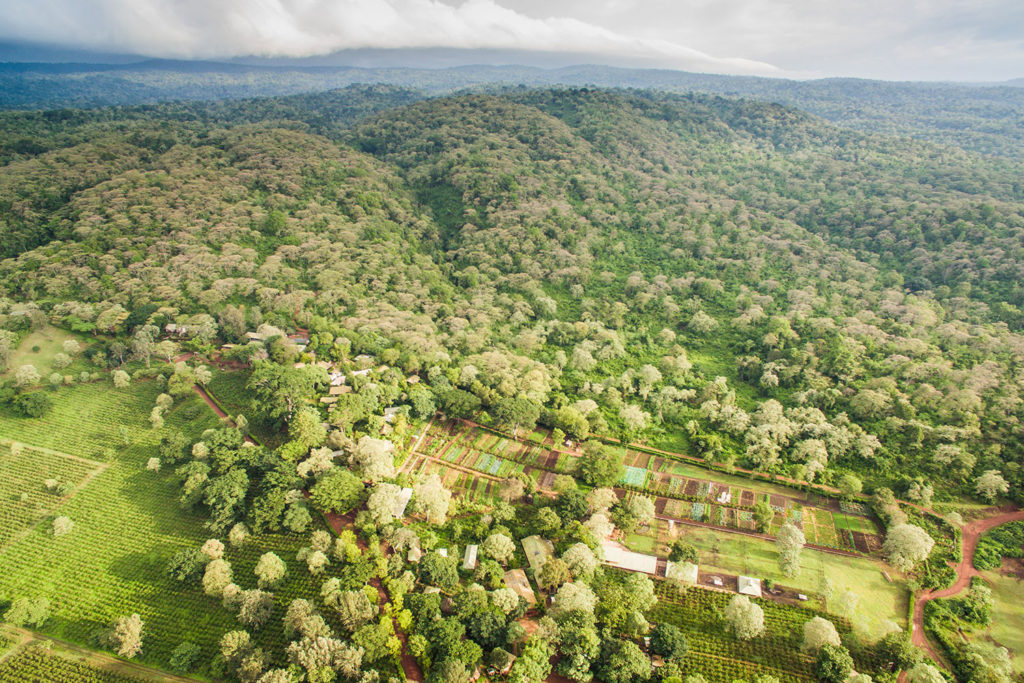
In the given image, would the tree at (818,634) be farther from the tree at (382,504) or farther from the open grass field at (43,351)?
the open grass field at (43,351)

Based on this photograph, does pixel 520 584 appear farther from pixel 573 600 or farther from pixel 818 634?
pixel 818 634

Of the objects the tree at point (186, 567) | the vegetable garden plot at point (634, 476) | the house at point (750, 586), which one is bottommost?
the vegetable garden plot at point (634, 476)

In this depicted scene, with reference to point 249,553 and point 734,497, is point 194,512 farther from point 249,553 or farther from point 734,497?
point 734,497

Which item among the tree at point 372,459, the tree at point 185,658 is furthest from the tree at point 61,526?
the tree at point 372,459

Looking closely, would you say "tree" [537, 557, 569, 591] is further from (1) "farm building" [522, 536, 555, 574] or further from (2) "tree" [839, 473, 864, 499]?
(2) "tree" [839, 473, 864, 499]

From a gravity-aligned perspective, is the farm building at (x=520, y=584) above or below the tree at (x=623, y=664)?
below

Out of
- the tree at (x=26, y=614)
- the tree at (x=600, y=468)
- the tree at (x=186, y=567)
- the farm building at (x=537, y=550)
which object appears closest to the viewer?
the tree at (x=26, y=614)
